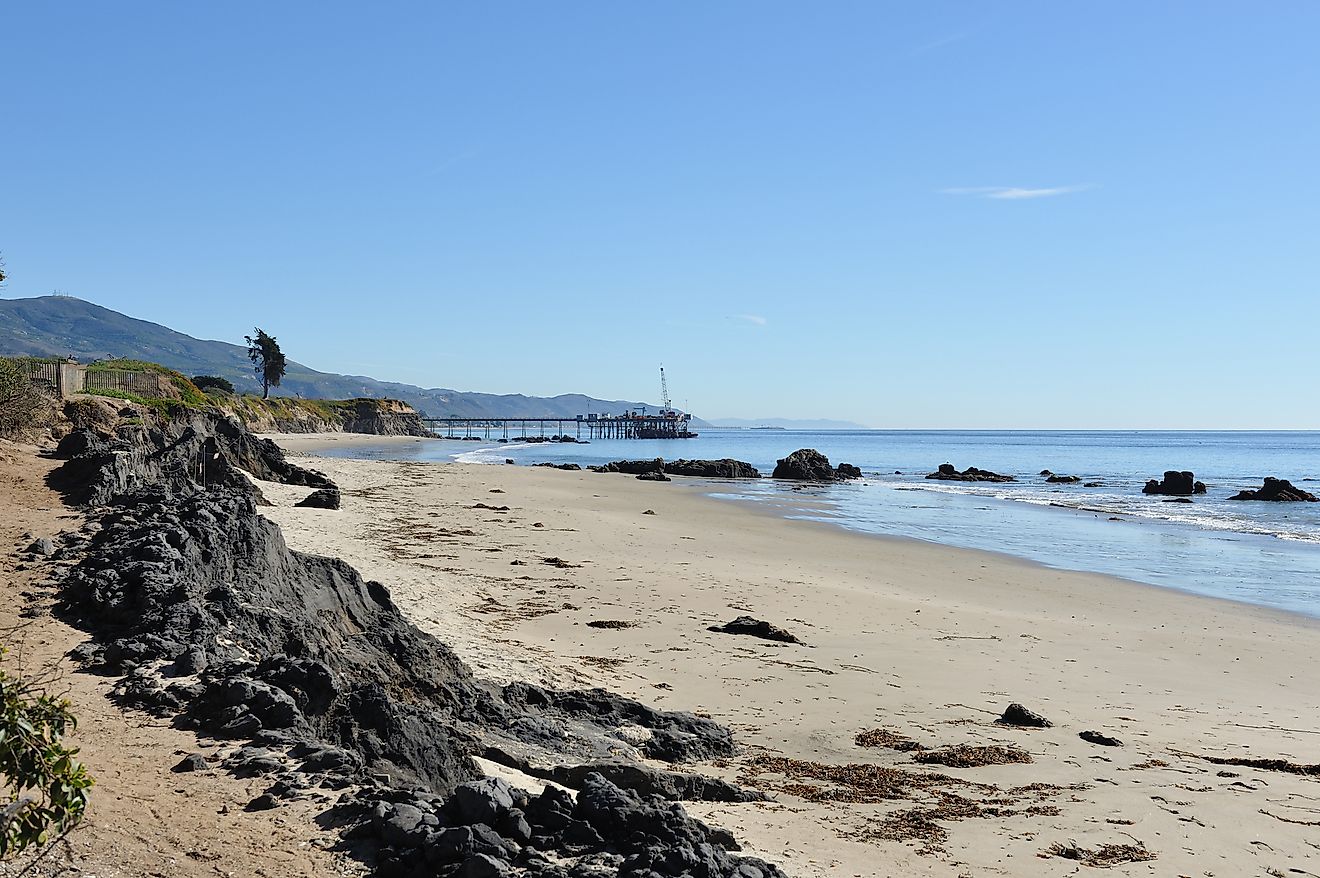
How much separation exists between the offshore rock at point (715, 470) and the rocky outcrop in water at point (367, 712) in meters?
47.2

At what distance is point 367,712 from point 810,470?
5141cm

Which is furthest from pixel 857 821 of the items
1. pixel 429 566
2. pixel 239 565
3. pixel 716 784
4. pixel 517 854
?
pixel 429 566

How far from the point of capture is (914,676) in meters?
10.6

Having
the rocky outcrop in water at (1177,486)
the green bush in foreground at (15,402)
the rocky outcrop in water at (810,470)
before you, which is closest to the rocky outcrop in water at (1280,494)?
the rocky outcrop in water at (1177,486)

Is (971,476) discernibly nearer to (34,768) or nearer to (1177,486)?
(1177,486)

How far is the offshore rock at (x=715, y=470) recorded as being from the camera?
5778cm

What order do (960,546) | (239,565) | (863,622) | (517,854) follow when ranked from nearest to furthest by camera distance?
(517,854)
(239,565)
(863,622)
(960,546)

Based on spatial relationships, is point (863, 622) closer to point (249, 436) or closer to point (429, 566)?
point (429, 566)

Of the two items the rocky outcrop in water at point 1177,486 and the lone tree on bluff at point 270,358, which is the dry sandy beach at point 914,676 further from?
the lone tree on bluff at point 270,358

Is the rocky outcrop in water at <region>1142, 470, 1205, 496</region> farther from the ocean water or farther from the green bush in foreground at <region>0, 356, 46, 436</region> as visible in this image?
the green bush in foreground at <region>0, 356, 46, 436</region>

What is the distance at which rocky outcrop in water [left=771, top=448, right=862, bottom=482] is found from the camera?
5616 cm

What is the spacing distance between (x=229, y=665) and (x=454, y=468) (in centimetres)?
4209

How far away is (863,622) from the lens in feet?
44.4

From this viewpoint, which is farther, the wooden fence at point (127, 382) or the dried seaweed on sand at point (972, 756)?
the wooden fence at point (127, 382)
